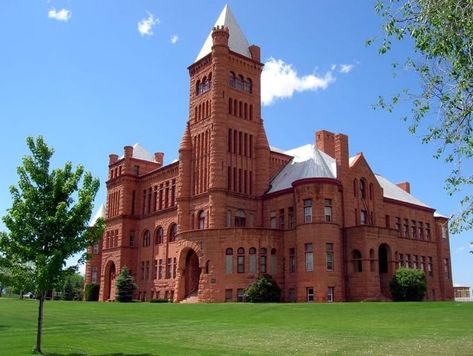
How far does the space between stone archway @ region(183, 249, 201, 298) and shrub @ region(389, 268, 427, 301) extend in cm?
1967

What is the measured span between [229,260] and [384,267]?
610 inches

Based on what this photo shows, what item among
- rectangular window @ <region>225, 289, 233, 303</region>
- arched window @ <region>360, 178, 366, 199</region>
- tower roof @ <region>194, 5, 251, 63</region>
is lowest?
rectangular window @ <region>225, 289, 233, 303</region>

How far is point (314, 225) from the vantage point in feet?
159

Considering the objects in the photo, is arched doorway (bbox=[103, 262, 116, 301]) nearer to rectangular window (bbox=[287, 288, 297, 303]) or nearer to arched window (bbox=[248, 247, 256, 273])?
arched window (bbox=[248, 247, 256, 273])

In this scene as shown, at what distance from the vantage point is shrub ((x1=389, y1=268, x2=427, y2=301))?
155 feet

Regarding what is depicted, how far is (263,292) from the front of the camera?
47.7 m

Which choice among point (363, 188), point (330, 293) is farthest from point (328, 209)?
point (363, 188)

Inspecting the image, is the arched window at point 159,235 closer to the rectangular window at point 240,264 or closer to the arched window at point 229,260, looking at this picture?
the arched window at point 229,260

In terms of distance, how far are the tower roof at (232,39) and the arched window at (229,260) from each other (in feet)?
78.2

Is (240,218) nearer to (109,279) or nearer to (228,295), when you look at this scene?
(228,295)

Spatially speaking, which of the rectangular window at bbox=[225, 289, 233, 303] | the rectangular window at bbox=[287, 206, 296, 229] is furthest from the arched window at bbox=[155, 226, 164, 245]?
the rectangular window at bbox=[287, 206, 296, 229]

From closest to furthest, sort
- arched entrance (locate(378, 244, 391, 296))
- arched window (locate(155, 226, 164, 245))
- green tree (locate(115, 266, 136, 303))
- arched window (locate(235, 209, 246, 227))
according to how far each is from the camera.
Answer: arched entrance (locate(378, 244, 391, 296)) < arched window (locate(235, 209, 246, 227)) < green tree (locate(115, 266, 136, 303)) < arched window (locate(155, 226, 164, 245))

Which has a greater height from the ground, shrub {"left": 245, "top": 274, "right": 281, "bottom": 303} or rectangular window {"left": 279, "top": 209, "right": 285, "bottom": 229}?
rectangular window {"left": 279, "top": 209, "right": 285, "bottom": 229}

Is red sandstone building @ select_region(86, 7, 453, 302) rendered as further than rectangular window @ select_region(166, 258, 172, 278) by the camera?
No
